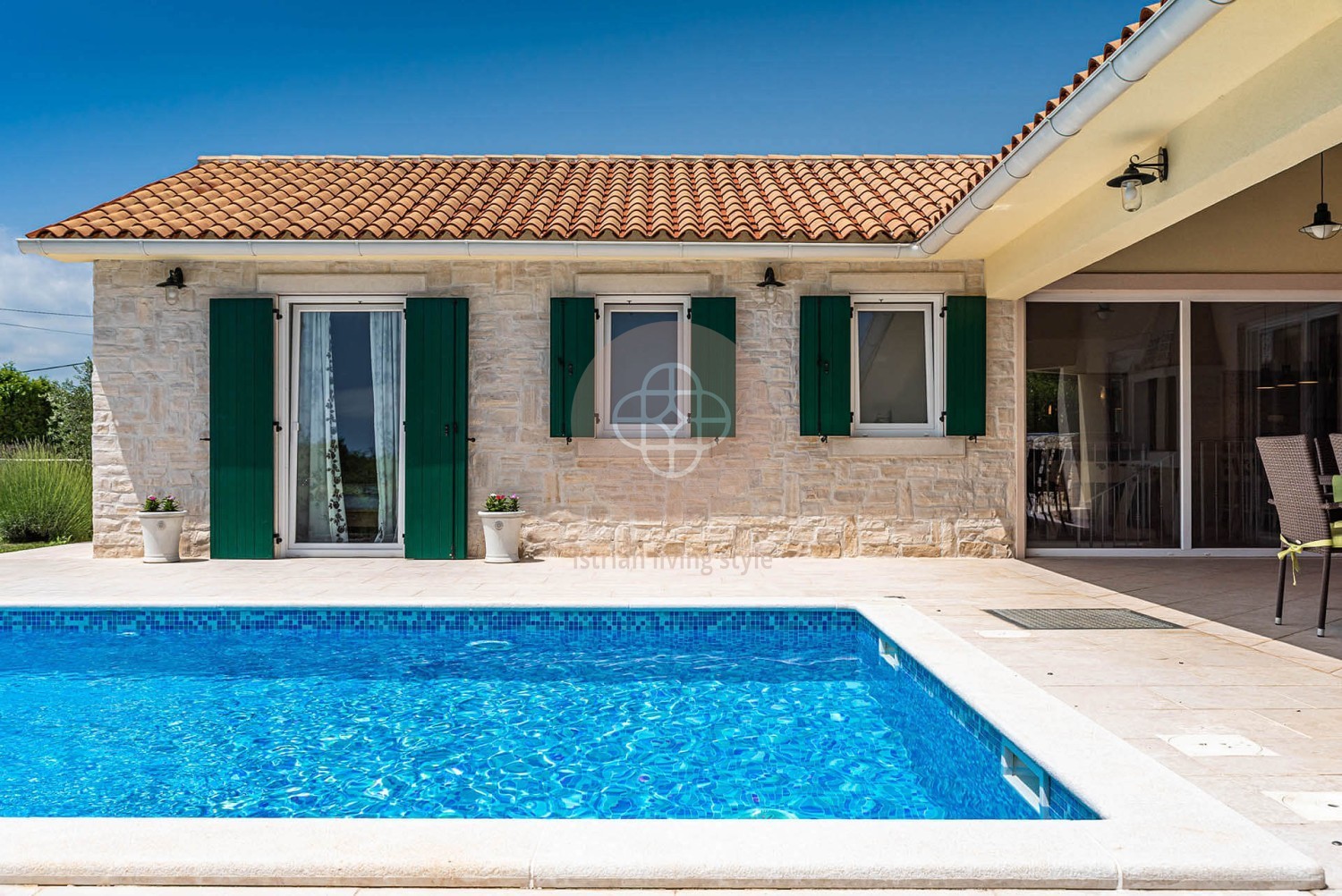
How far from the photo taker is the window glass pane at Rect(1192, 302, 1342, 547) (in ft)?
25.5

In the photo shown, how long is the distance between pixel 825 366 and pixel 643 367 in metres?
1.62

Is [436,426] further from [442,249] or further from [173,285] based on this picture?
[173,285]

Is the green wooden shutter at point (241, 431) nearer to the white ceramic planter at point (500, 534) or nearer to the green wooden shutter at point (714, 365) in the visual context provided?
the white ceramic planter at point (500, 534)

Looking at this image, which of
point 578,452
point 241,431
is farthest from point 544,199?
point 241,431

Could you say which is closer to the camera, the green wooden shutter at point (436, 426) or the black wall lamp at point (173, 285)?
the black wall lamp at point (173, 285)

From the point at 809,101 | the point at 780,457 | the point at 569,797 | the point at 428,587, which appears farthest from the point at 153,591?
the point at 809,101

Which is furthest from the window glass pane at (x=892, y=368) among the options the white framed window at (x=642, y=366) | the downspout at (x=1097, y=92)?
the downspout at (x=1097, y=92)

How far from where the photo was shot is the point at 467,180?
9.29m

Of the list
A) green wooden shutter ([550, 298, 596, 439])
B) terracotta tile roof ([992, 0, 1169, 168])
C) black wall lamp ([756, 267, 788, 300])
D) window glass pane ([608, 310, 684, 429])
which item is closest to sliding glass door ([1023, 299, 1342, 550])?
black wall lamp ([756, 267, 788, 300])

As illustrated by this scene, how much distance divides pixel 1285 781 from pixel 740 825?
5.27ft

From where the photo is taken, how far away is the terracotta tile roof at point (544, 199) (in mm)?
7270

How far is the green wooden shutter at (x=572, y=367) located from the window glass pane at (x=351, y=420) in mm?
1482

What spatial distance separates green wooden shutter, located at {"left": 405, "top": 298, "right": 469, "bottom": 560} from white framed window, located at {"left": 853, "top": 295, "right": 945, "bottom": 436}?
3557 mm

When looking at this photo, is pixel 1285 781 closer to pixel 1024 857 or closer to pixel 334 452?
pixel 1024 857
